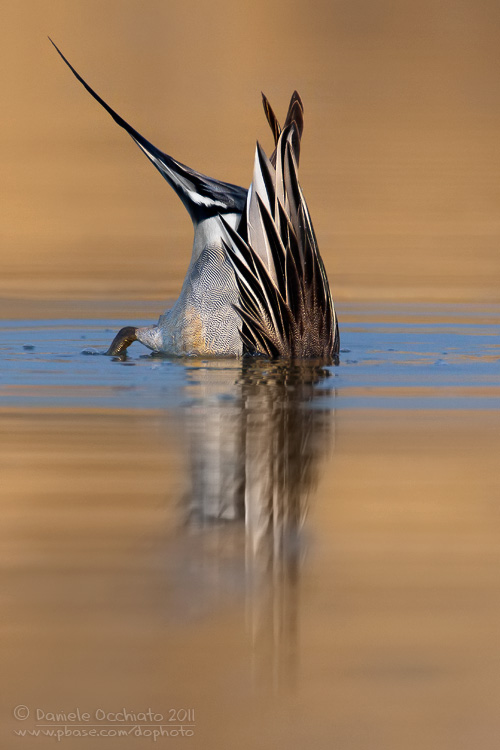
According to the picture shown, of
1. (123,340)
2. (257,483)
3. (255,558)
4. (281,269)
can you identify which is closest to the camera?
(255,558)

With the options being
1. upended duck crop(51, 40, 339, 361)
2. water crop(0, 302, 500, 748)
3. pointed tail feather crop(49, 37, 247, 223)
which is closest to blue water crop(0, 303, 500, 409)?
water crop(0, 302, 500, 748)

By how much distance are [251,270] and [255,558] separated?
3378 millimetres

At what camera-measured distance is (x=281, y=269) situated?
21.9 feet

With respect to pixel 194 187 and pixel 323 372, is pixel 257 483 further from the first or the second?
pixel 194 187

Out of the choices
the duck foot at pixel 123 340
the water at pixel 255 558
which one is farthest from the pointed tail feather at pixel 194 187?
the water at pixel 255 558

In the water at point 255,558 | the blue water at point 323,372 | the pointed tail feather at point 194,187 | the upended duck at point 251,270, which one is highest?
the pointed tail feather at point 194,187

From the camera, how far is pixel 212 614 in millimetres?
2924

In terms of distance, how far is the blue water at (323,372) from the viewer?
568cm

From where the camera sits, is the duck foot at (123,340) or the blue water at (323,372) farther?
the duck foot at (123,340)

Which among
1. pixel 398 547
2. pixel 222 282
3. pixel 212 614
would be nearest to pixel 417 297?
pixel 222 282

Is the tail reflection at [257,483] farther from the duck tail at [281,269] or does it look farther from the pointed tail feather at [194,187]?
the pointed tail feather at [194,187]

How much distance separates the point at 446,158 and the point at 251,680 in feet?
48.5

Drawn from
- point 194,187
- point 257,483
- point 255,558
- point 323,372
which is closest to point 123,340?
point 194,187

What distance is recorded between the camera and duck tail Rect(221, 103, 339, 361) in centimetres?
651
